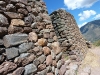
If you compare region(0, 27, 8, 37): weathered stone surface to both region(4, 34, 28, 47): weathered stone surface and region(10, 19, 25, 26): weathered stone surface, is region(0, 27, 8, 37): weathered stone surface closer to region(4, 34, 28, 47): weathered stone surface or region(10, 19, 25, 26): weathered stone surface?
region(4, 34, 28, 47): weathered stone surface

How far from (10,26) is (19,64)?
66 cm

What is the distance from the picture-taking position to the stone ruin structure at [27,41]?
2225 millimetres

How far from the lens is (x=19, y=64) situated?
232 centimetres

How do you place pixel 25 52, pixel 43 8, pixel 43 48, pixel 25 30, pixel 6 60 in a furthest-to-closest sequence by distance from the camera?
1. pixel 43 8
2. pixel 43 48
3. pixel 25 30
4. pixel 25 52
5. pixel 6 60

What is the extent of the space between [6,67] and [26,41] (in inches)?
Result: 26.8

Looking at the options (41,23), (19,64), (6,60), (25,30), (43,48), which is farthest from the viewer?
(41,23)

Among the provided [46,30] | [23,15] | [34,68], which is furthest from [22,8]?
[34,68]

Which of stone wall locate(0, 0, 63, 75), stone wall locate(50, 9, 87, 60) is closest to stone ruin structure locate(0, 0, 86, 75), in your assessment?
stone wall locate(0, 0, 63, 75)

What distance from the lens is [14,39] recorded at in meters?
2.36

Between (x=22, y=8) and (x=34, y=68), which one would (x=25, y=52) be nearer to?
(x=34, y=68)

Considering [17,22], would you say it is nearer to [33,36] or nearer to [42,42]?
[33,36]

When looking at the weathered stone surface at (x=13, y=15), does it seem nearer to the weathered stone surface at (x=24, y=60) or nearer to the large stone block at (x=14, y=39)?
the large stone block at (x=14, y=39)

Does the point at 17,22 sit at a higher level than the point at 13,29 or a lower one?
higher

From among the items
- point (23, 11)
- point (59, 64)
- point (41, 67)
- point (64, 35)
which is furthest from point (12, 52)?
point (64, 35)
